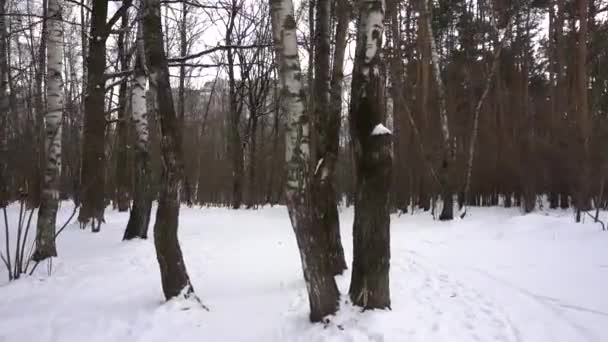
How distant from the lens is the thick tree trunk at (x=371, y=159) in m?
3.65

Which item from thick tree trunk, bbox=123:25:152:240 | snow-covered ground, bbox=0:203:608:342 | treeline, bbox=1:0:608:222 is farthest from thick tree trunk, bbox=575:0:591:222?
thick tree trunk, bbox=123:25:152:240

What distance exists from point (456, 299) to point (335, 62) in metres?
3.35

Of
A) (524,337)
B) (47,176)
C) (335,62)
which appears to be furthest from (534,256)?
(47,176)

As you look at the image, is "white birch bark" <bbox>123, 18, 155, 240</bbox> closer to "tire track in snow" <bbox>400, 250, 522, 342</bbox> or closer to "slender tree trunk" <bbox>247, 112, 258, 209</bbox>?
"tire track in snow" <bbox>400, 250, 522, 342</bbox>

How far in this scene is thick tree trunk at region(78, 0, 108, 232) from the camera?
31.0 feet

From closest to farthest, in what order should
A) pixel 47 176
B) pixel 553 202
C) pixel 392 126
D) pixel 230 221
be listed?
pixel 47 176 → pixel 230 221 → pixel 553 202 → pixel 392 126

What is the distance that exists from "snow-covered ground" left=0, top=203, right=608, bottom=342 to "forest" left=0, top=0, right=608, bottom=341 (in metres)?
0.30

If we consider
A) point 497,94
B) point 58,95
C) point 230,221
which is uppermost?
point 497,94

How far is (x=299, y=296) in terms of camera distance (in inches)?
182

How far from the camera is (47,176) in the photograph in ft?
21.0

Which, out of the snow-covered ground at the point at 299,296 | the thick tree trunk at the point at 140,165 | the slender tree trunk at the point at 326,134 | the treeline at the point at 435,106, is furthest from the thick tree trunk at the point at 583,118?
the thick tree trunk at the point at 140,165

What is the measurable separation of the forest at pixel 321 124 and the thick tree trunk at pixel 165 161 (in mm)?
16

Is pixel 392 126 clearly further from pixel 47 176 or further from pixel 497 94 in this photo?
pixel 47 176

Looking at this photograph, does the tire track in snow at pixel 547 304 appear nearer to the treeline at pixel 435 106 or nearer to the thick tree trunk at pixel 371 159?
the thick tree trunk at pixel 371 159
